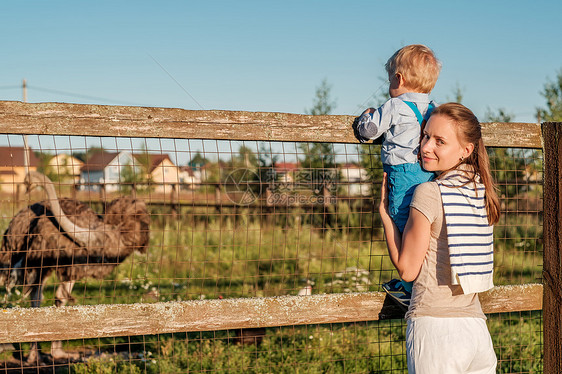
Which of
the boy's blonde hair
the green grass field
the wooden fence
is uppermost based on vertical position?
the boy's blonde hair

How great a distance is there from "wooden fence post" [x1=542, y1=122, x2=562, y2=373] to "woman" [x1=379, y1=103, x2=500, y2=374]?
0.92 m

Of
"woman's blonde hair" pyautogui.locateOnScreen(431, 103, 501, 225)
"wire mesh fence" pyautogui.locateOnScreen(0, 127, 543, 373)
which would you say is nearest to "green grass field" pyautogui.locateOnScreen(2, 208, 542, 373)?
"wire mesh fence" pyautogui.locateOnScreen(0, 127, 543, 373)

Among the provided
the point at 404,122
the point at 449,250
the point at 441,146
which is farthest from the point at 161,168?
the point at 449,250

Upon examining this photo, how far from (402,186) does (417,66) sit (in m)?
0.57

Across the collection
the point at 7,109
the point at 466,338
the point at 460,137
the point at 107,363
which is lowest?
the point at 107,363

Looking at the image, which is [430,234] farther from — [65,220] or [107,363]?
[65,220]

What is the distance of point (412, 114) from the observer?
2561 millimetres

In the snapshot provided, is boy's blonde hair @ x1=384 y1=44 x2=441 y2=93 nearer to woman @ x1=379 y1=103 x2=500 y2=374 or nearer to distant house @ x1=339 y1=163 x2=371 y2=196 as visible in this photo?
woman @ x1=379 y1=103 x2=500 y2=374

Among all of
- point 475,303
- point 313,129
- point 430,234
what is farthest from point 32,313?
point 475,303

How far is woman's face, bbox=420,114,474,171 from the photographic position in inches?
93.7

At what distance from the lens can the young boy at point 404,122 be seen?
2.52 metres

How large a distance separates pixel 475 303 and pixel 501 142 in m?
1.16

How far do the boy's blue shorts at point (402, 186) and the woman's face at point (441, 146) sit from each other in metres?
0.08

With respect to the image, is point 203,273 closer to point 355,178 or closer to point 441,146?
point 441,146
